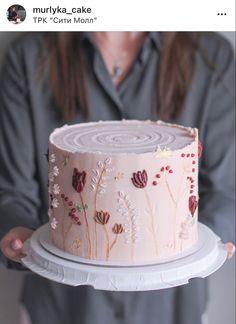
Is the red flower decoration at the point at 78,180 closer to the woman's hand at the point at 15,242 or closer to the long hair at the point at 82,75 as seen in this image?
the woman's hand at the point at 15,242

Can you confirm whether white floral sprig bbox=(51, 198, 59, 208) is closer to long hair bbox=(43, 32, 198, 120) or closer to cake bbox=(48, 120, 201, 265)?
cake bbox=(48, 120, 201, 265)

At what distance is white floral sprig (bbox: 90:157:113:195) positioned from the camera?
1.81 ft

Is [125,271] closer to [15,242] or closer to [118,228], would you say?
→ [118,228]

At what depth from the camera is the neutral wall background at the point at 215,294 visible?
0.98 metres

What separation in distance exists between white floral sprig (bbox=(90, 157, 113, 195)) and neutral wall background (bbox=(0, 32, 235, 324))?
47 cm

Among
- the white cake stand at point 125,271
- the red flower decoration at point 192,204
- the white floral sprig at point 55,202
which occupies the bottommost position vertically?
the white cake stand at point 125,271
